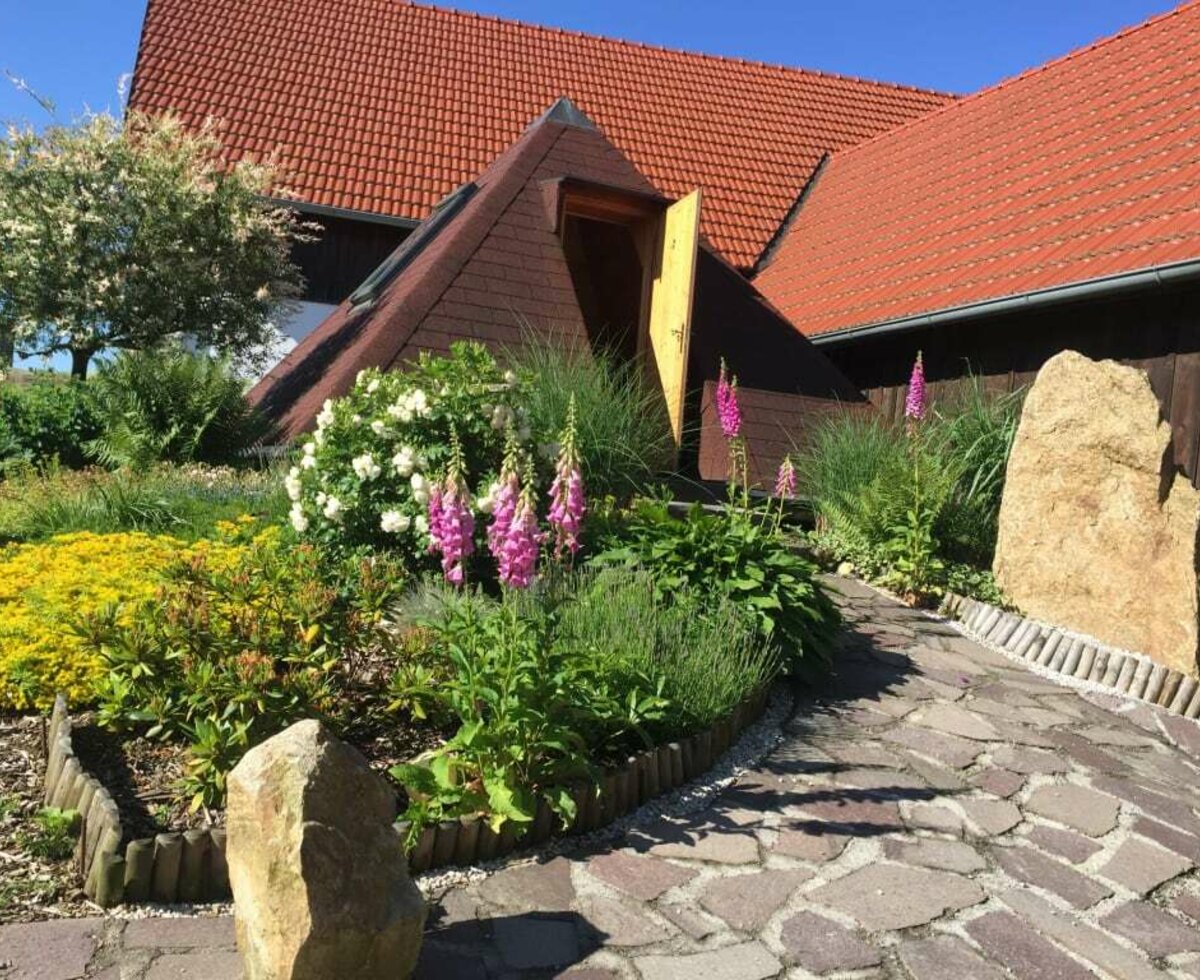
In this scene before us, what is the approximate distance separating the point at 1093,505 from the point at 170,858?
5.44m

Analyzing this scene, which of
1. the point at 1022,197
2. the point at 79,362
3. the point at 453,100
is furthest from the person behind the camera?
the point at 453,100

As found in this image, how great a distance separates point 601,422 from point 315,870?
4754 millimetres

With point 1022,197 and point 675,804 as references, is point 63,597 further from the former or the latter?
point 1022,197

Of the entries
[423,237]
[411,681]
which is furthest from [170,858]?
[423,237]

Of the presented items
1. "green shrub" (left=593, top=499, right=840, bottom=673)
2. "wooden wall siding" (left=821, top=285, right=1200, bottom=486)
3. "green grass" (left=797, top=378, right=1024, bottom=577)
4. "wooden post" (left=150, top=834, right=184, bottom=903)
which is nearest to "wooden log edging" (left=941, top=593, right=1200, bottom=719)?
"green grass" (left=797, top=378, right=1024, bottom=577)

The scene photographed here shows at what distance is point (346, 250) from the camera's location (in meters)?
15.5

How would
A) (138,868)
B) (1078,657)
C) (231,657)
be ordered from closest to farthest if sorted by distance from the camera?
(138,868) < (231,657) < (1078,657)

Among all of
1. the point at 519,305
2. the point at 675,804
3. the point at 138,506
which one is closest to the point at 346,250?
the point at 519,305

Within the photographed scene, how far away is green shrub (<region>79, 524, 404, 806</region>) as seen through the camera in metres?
3.46

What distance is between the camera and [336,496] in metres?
5.59

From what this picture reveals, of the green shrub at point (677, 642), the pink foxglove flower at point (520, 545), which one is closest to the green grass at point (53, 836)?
the pink foxglove flower at point (520, 545)

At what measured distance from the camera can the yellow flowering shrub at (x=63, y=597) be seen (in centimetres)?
394

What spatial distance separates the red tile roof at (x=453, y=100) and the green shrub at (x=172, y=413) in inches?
242

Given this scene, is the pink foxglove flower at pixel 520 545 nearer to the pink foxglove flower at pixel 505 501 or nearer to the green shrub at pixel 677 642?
the pink foxglove flower at pixel 505 501
